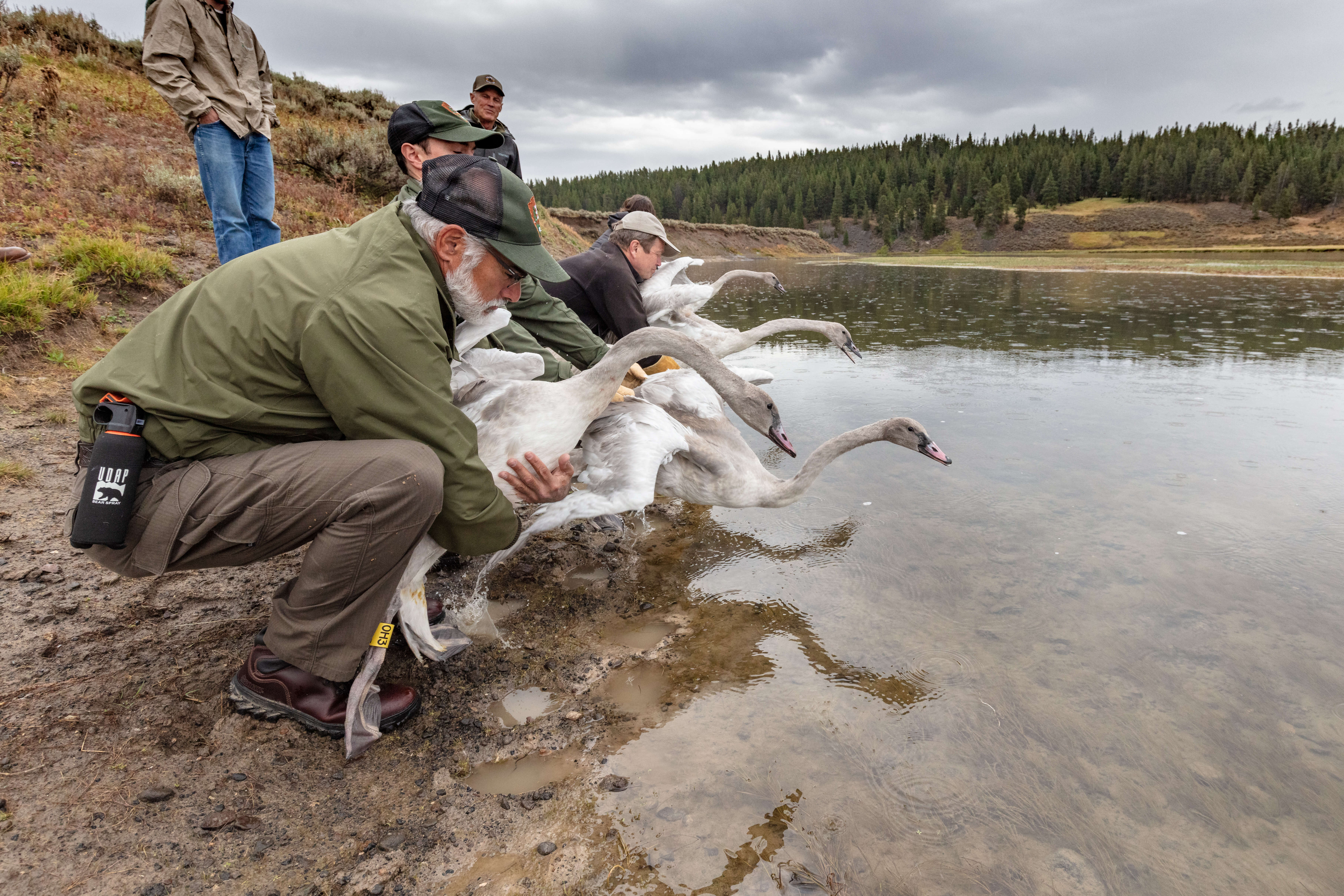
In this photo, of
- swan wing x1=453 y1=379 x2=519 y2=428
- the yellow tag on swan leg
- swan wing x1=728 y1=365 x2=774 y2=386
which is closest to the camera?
the yellow tag on swan leg

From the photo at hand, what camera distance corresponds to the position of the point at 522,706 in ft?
11.7

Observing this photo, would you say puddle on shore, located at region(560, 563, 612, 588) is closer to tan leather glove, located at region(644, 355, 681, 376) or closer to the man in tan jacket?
tan leather glove, located at region(644, 355, 681, 376)

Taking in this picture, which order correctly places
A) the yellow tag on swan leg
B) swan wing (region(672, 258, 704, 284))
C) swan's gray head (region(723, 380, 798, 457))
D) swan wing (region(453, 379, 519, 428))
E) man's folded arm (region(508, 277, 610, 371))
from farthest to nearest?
swan wing (region(672, 258, 704, 284)) < man's folded arm (region(508, 277, 610, 371)) < swan's gray head (region(723, 380, 798, 457)) < swan wing (region(453, 379, 519, 428)) < the yellow tag on swan leg

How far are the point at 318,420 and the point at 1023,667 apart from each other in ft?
12.7

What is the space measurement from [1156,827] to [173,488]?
170 inches

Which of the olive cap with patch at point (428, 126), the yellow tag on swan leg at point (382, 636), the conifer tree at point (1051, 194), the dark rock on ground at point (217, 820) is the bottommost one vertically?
the dark rock on ground at point (217, 820)

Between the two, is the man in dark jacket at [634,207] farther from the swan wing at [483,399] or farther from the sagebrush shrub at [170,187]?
the sagebrush shrub at [170,187]

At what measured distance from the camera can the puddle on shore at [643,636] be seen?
414 centimetres

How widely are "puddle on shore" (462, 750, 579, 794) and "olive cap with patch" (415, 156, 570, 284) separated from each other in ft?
7.17

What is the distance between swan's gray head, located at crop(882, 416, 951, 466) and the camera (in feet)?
17.4

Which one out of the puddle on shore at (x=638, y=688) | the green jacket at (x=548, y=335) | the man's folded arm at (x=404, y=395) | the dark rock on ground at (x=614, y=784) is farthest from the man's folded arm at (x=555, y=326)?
the dark rock on ground at (x=614, y=784)

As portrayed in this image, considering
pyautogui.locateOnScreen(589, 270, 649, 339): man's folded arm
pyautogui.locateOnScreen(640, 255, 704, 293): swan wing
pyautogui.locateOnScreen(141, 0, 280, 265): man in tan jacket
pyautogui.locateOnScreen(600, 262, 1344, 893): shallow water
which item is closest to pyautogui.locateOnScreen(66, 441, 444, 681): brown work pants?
pyautogui.locateOnScreen(600, 262, 1344, 893): shallow water

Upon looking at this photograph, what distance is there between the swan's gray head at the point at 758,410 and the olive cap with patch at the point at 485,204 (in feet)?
6.57

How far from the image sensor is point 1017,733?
335cm
